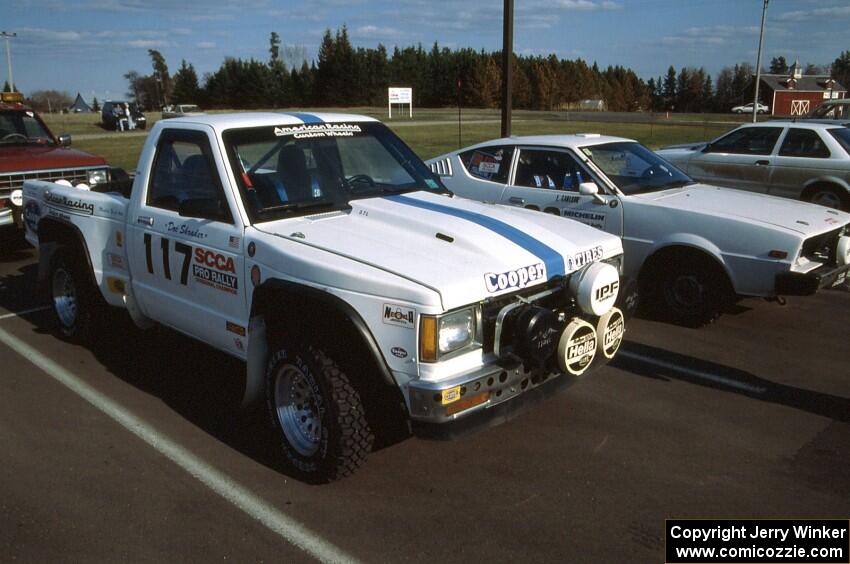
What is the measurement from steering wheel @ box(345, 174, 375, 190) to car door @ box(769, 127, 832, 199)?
8.52m

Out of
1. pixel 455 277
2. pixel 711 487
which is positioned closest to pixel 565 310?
pixel 455 277

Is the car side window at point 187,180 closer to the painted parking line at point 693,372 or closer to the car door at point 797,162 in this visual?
the painted parking line at point 693,372

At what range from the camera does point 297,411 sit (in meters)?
4.07

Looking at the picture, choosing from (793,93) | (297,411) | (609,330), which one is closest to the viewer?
(609,330)

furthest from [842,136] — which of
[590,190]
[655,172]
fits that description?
[590,190]

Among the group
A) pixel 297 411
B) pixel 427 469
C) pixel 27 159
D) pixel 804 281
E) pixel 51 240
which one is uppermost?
pixel 27 159

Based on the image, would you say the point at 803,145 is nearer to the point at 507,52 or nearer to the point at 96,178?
the point at 507,52

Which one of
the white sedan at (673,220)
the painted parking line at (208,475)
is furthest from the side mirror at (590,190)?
the painted parking line at (208,475)

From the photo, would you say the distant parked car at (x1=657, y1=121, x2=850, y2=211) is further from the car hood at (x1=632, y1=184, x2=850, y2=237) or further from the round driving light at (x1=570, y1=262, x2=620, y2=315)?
the round driving light at (x1=570, y1=262, x2=620, y2=315)

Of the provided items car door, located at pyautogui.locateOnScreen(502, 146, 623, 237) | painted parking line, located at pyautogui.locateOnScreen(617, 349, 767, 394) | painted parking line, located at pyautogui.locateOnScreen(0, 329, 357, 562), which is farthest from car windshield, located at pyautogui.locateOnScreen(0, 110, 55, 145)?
painted parking line, located at pyautogui.locateOnScreen(617, 349, 767, 394)

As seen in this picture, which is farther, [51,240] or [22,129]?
[22,129]

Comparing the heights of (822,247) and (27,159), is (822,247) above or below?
below

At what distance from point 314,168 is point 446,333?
1813 millimetres

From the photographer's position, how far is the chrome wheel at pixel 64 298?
6.17 meters
